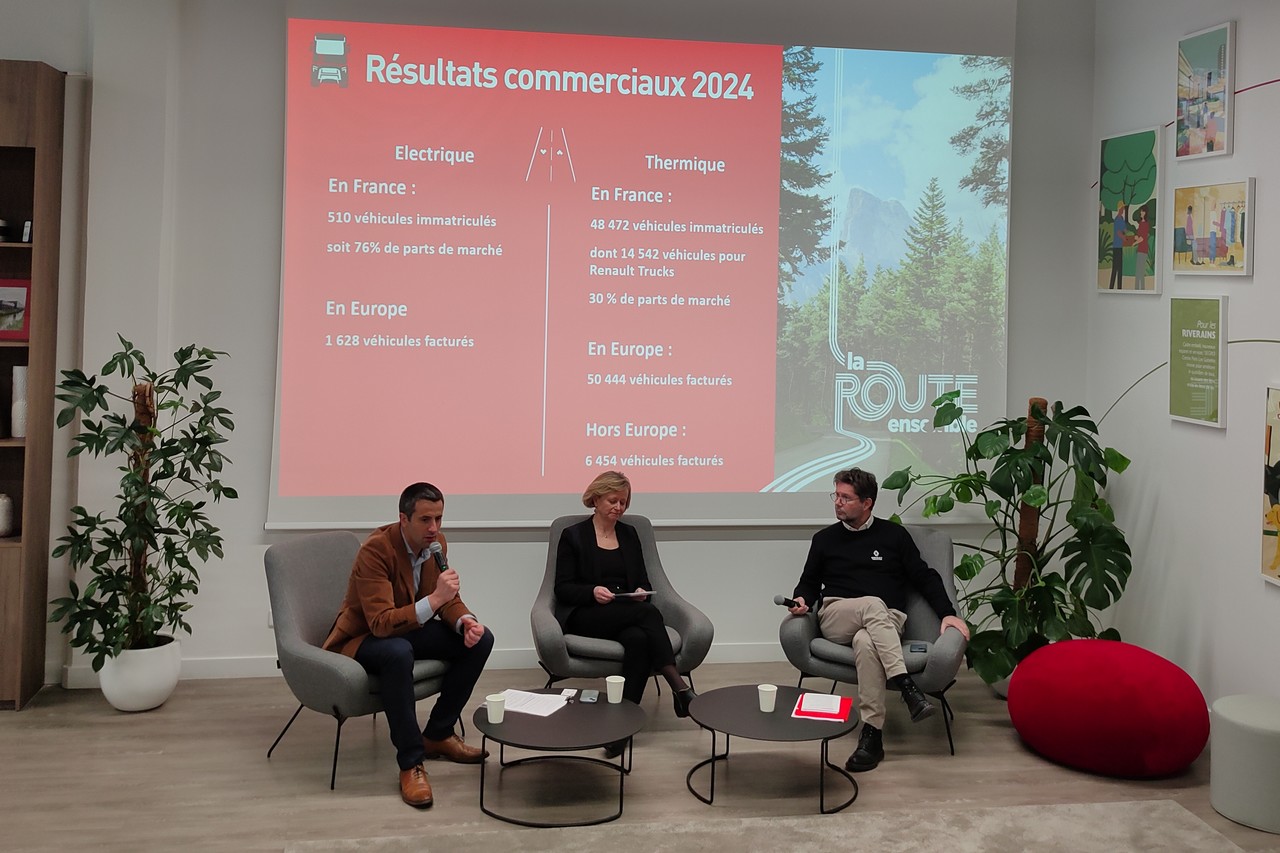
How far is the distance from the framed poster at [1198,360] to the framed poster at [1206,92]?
0.68m

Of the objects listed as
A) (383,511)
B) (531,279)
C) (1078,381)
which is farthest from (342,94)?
(1078,381)

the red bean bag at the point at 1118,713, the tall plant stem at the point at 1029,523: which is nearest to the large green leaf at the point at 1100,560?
the tall plant stem at the point at 1029,523

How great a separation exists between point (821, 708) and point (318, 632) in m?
1.97

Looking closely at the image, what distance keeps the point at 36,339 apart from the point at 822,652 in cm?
362

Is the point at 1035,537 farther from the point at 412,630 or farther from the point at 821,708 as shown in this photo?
the point at 412,630

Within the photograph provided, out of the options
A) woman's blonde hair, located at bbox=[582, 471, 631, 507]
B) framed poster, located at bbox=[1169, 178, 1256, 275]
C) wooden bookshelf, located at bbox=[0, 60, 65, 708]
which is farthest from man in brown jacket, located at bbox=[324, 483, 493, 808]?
framed poster, located at bbox=[1169, 178, 1256, 275]

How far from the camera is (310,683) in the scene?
4059 millimetres

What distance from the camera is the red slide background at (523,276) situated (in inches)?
211

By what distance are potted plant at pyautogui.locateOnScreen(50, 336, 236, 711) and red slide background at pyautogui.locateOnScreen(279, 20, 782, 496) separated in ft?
1.88

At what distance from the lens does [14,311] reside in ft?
16.1

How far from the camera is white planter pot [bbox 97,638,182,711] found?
4789 millimetres

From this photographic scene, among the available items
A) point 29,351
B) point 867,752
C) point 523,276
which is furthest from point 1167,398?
point 29,351

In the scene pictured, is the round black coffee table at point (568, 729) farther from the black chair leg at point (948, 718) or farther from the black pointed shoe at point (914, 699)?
the black chair leg at point (948, 718)

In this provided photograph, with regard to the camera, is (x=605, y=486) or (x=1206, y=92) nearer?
(x=605, y=486)
